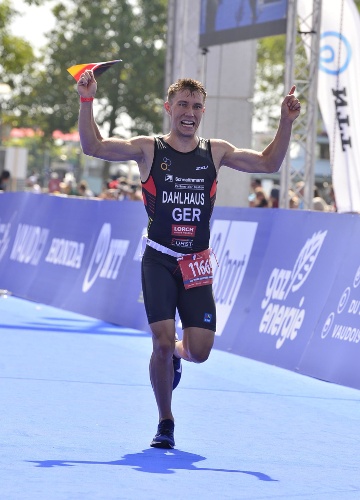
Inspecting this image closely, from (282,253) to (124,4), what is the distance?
4356 centimetres

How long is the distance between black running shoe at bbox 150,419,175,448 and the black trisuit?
24.5 inches

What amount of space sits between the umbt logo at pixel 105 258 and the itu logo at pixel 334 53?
4.23 metres

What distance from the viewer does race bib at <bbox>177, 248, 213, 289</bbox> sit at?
7.29 meters

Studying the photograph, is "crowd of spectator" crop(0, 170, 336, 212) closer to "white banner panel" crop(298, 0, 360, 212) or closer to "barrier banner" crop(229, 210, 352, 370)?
"white banner panel" crop(298, 0, 360, 212)

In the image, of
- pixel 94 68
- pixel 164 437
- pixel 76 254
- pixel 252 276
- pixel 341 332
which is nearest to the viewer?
pixel 164 437

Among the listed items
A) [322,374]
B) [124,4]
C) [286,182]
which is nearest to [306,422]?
[322,374]

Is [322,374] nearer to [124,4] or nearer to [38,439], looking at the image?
[38,439]

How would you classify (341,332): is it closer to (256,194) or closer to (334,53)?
(334,53)

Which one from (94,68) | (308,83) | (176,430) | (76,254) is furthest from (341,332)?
(76,254)

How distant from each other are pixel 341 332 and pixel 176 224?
343cm

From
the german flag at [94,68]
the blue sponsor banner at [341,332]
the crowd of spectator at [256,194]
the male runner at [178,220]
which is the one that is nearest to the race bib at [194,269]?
the male runner at [178,220]

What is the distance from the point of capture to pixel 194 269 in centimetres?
730

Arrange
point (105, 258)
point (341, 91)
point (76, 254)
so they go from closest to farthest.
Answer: point (105, 258)
point (76, 254)
point (341, 91)

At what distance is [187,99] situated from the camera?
286 inches
